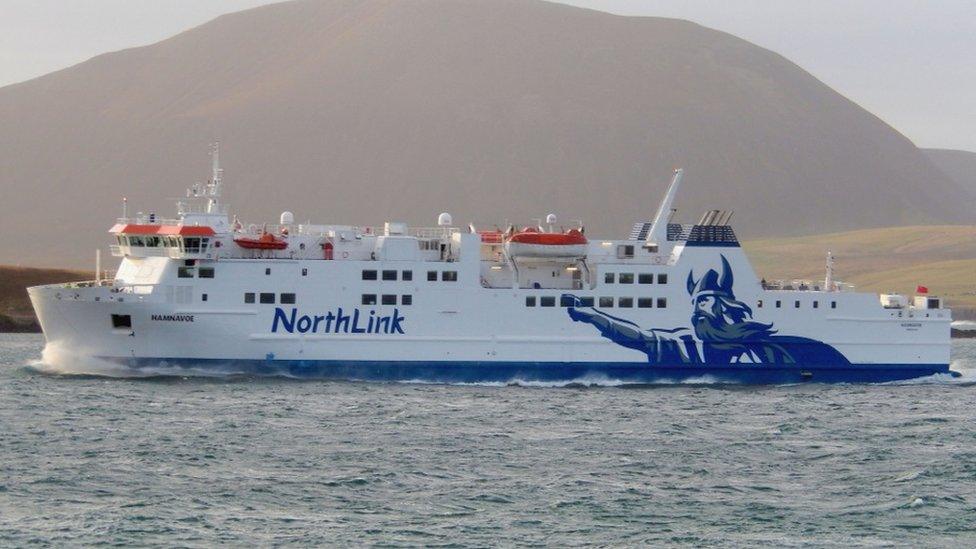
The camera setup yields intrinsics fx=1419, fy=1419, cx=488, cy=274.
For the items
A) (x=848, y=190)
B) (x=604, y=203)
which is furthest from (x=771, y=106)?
(x=604, y=203)

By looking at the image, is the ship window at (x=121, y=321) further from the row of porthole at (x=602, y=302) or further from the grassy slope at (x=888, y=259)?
the grassy slope at (x=888, y=259)

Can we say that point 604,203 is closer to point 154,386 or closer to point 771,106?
point 771,106

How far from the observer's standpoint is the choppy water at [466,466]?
20.5 metres

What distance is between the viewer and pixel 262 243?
3766 centimetres

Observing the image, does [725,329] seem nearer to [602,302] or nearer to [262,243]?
[602,302]

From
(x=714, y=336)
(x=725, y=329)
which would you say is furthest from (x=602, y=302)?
(x=725, y=329)

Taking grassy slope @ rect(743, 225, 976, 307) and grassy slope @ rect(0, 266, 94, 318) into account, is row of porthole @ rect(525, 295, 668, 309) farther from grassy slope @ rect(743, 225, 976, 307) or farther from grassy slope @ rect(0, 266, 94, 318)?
grassy slope @ rect(743, 225, 976, 307)

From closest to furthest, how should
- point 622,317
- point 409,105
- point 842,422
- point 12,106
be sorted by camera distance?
point 842,422 < point 622,317 < point 409,105 < point 12,106

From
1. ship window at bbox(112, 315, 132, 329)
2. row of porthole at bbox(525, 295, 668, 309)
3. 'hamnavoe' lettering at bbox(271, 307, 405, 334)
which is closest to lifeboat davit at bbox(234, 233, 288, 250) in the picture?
'hamnavoe' lettering at bbox(271, 307, 405, 334)

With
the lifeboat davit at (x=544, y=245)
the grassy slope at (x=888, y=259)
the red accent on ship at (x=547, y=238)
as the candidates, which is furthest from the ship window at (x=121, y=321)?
the grassy slope at (x=888, y=259)

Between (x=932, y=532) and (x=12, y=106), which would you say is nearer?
(x=932, y=532)

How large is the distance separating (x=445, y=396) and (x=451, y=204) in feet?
358

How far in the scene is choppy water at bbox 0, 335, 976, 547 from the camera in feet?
67.4

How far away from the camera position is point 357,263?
37844 millimetres
